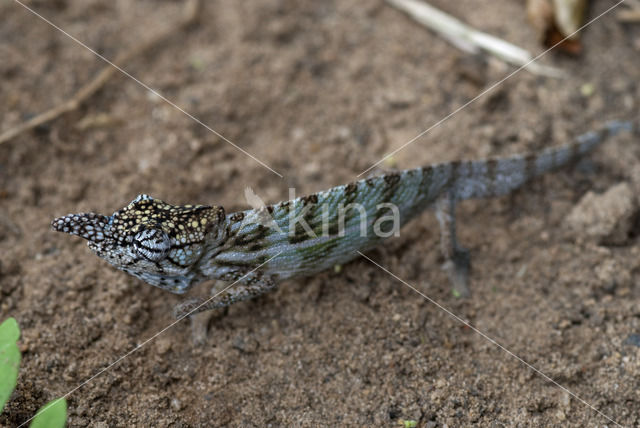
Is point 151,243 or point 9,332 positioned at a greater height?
point 151,243

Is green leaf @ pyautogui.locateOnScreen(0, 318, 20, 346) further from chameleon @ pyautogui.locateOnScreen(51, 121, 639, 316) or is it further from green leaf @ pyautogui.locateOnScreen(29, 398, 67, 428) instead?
chameleon @ pyautogui.locateOnScreen(51, 121, 639, 316)

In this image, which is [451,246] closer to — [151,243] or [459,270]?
[459,270]

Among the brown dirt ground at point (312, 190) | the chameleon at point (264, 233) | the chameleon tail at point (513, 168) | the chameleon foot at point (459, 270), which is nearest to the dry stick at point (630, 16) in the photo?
the brown dirt ground at point (312, 190)

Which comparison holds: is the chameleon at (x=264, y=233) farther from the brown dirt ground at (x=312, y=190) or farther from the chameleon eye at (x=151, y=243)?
the brown dirt ground at (x=312, y=190)

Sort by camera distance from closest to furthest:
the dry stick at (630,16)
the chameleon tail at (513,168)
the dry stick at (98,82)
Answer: the chameleon tail at (513,168) < the dry stick at (98,82) < the dry stick at (630,16)

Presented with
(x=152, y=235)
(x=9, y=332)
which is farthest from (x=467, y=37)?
(x=9, y=332)

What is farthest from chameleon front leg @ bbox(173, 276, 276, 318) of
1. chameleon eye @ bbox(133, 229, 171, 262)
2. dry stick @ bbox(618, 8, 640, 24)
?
dry stick @ bbox(618, 8, 640, 24)

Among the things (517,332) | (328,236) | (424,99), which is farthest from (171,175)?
(517,332)
